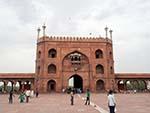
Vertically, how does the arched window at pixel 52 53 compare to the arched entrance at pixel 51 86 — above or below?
above

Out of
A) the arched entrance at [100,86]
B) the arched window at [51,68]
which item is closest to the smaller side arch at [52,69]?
the arched window at [51,68]

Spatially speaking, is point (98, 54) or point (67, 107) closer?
point (67, 107)

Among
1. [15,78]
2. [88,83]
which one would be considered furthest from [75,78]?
[15,78]

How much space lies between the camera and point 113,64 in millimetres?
49969

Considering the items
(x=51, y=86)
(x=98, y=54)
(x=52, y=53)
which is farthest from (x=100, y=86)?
(x=52, y=53)

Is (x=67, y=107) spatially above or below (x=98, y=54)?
below

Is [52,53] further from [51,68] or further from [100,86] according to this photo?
[100,86]

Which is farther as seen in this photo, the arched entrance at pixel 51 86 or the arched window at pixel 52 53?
the arched window at pixel 52 53

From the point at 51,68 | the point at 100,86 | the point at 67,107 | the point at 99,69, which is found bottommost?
the point at 67,107

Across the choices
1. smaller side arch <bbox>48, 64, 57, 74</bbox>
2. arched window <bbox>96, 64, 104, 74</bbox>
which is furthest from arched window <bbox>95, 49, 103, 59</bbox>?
smaller side arch <bbox>48, 64, 57, 74</bbox>

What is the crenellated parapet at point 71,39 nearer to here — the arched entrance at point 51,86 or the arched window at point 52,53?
the arched window at point 52,53

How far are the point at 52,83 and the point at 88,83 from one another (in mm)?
6658

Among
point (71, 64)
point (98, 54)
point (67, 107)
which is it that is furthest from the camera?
point (98, 54)

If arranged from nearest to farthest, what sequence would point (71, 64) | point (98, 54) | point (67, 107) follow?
point (67, 107), point (71, 64), point (98, 54)
